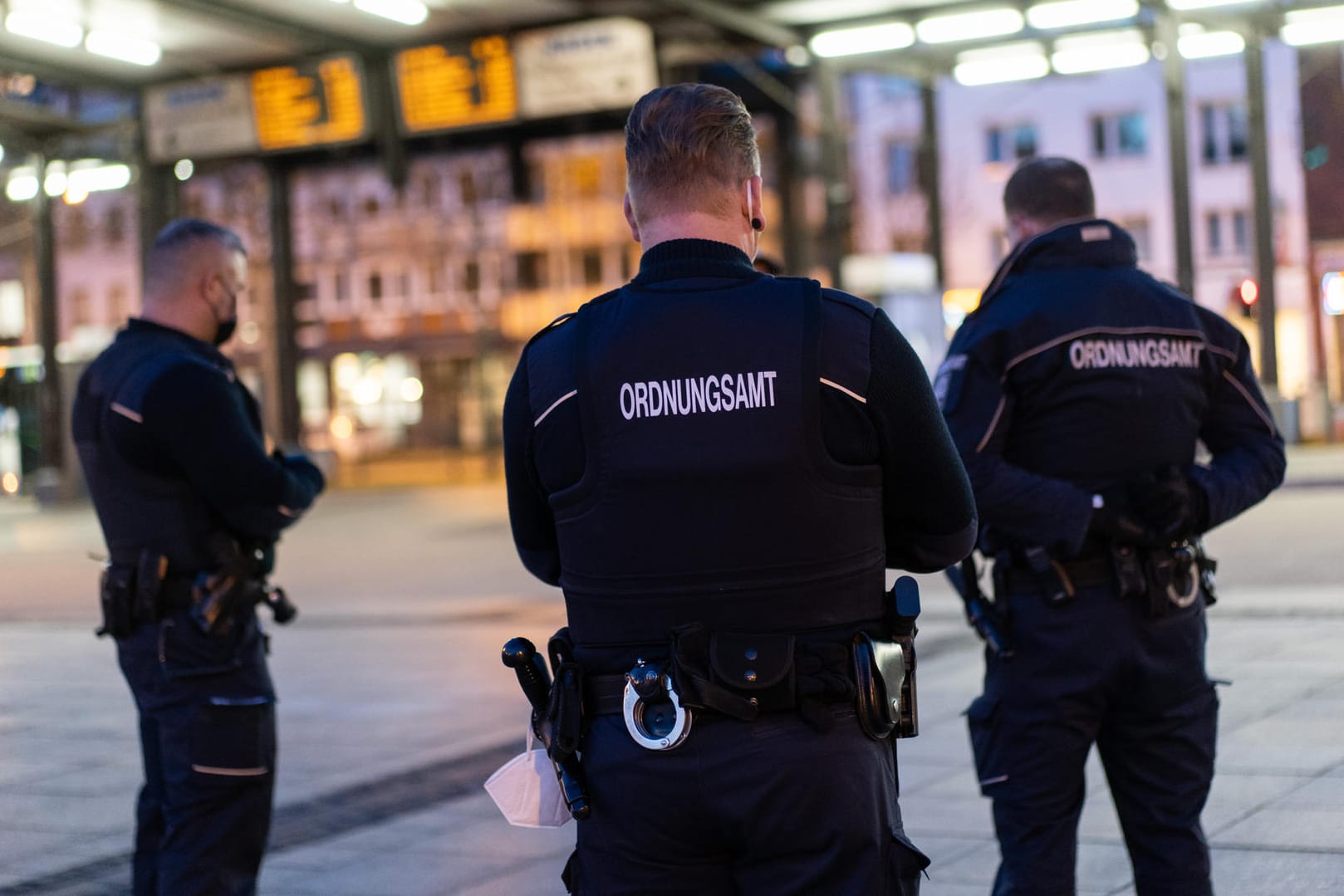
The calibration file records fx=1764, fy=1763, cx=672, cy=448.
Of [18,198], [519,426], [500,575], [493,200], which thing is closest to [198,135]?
[18,198]

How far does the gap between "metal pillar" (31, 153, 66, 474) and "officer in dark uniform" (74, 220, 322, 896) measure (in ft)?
85.4

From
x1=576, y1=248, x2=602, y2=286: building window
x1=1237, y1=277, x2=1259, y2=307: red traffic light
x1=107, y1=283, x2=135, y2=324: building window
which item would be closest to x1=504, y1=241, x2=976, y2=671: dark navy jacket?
x1=1237, y1=277, x2=1259, y2=307: red traffic light

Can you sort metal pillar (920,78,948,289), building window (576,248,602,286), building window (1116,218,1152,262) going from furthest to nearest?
building window (576,248,602,286), building window (1116,218,1152,262), metal pillar (920,78,948,289)

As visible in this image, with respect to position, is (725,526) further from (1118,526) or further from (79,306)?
(79,306)

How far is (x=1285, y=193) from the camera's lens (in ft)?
157

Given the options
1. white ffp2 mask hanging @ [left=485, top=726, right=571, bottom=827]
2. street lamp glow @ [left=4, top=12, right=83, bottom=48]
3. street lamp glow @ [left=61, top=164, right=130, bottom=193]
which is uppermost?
street lamp glow @ [left=4, top=12, right=83, bottom=48]

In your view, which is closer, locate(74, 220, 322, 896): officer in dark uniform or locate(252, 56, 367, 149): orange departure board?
locate(74, 220, 322, 896): officer in dark uniform

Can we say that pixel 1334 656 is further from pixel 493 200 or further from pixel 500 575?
pixel 493 200

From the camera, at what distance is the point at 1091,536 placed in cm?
388

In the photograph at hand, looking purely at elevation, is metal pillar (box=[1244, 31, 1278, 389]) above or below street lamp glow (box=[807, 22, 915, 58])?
below

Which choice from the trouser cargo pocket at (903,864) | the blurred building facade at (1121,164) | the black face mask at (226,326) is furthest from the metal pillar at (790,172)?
the trouser cargo pocket at (903,864)

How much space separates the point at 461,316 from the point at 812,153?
1077 inches

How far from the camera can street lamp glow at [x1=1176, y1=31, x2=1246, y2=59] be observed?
23859mm

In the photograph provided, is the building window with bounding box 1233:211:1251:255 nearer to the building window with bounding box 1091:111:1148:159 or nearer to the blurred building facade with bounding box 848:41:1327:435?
the blurred building facade with bounding box 848:41:1327:435
